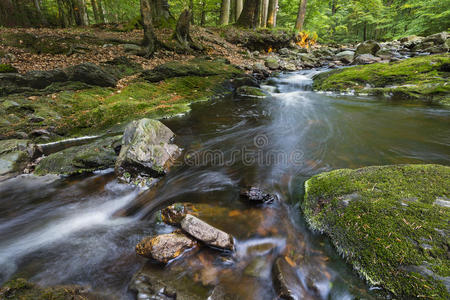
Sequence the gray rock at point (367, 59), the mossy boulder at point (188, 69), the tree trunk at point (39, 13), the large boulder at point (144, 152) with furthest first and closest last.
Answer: the tree trunk at point (39, 13) < the gray rock at point (367, 59) < the mossy boulder at point (188, 69) < the large boulder at point (144, 152)

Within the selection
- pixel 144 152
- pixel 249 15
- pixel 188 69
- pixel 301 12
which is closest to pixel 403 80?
pixel 188 69

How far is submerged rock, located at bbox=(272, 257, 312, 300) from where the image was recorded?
192 centimetres

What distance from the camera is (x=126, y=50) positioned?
10281mm

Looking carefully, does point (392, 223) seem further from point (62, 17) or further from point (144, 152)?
point (62, 17)

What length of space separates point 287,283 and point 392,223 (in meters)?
1.17

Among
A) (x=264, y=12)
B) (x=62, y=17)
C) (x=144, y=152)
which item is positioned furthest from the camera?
(x=264, y=12)

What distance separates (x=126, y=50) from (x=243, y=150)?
904cm

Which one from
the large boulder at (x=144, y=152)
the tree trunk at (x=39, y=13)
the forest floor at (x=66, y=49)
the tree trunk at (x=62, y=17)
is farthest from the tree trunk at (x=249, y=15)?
the large boulder at (x=144, y=152)

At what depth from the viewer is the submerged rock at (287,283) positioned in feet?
6.31

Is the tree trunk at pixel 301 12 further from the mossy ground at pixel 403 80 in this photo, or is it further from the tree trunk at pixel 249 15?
the mossy ground at pixel 403 80

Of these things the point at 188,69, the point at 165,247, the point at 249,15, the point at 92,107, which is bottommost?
the point at 165,247

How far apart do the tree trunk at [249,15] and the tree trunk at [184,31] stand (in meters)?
8.10

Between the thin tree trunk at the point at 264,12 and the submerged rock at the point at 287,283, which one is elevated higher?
the thin tree trunk at the point at 264,12

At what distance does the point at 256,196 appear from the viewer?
3.26 meters
